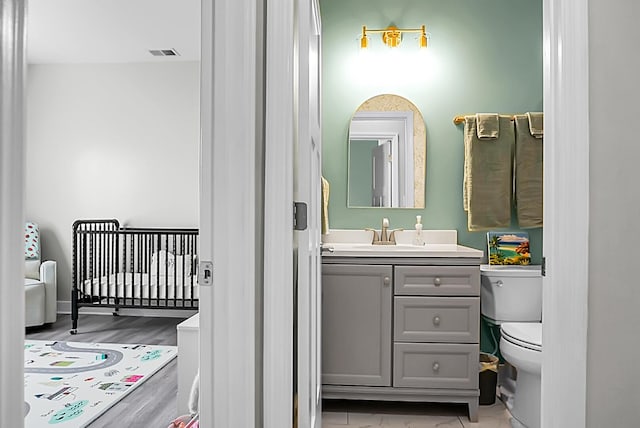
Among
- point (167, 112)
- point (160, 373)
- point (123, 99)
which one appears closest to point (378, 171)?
point (160, 373)

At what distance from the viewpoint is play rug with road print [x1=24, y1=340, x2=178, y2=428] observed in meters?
2.54

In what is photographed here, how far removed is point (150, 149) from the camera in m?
4.87

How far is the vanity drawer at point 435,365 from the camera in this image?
2.65 meters

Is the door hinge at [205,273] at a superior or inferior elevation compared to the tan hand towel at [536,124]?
inferior

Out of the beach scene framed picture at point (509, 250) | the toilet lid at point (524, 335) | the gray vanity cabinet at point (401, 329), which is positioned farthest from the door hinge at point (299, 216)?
the beach scene framed picture at point (509, 250)

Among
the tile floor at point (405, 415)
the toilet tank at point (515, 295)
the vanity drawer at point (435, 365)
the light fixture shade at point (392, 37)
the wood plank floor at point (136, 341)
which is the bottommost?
the tile floor at point (405, 415)

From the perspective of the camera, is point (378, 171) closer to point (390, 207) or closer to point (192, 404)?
point (390, 207)

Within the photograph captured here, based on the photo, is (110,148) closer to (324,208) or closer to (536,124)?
(324,208)

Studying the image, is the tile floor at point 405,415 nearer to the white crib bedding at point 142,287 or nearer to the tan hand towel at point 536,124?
the tan hand towel at point 536,124

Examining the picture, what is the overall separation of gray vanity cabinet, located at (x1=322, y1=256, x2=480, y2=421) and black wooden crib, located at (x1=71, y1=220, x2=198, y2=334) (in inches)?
74.9

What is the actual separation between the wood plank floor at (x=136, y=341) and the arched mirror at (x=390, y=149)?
1.73m

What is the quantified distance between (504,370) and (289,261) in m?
2.25

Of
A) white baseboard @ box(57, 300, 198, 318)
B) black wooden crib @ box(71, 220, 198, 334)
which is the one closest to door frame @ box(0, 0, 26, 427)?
black wooden crib @ box(71, 220, 198, 334)

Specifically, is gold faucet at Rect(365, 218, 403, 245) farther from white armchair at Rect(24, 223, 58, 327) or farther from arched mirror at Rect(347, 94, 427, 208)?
white armchair at Rect(24, 223, 58, 327)
